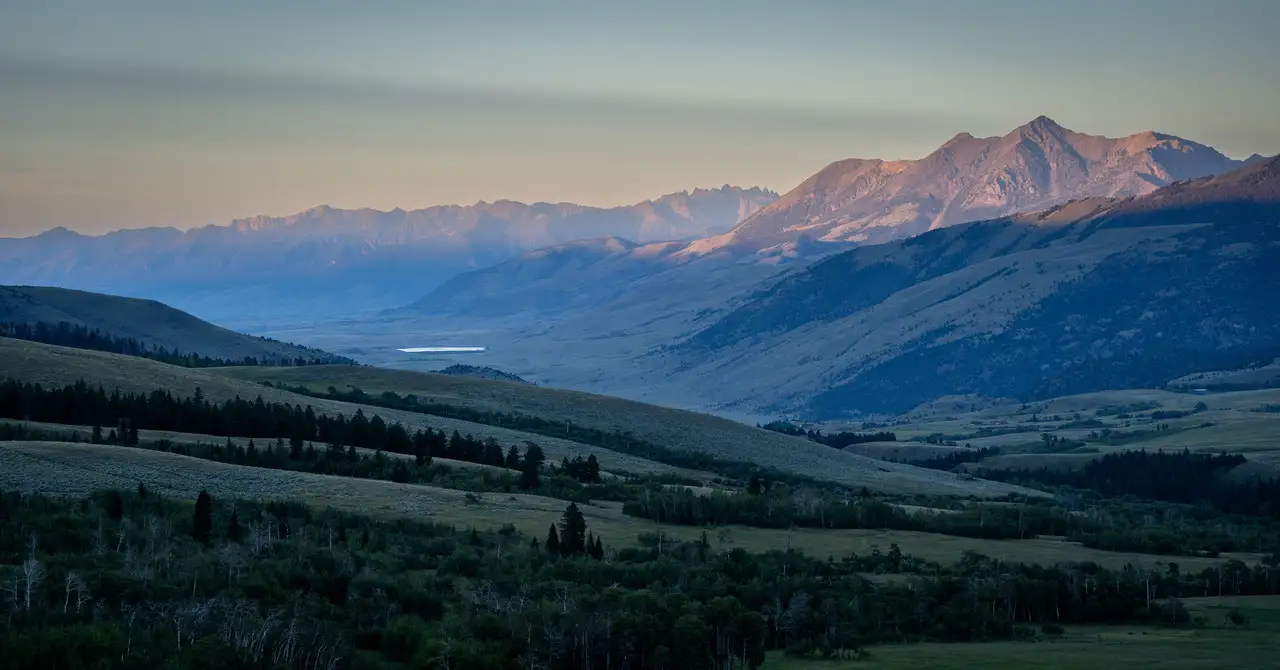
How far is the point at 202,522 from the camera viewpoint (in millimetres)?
86812

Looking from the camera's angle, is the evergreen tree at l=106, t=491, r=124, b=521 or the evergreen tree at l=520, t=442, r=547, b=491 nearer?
the evergreen tree at l=106, t=491, r=124, b=521

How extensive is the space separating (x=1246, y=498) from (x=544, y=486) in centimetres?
8476

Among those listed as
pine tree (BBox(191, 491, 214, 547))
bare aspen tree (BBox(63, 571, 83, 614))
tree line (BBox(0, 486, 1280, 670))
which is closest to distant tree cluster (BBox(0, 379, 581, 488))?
tree line (BBox(0, 486, 1280, 670))

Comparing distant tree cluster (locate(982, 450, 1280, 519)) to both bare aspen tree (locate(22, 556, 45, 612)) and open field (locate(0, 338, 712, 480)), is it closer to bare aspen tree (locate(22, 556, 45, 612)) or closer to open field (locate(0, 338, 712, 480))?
open field (locate(0, 338, 712, 480))

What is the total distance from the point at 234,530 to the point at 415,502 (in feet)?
76.5

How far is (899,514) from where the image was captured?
124 meters

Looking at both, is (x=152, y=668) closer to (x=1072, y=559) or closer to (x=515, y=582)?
(x=515, y=582)

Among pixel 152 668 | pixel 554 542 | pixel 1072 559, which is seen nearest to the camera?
pixel 152 668

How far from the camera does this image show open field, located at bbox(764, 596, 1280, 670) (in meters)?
69.2

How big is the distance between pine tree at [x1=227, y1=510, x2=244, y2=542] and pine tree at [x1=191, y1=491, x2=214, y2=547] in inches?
42.4

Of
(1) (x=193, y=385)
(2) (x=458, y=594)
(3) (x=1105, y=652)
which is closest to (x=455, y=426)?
(1) (x=193, y=385)

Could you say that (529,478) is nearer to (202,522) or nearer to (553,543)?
(553,543)

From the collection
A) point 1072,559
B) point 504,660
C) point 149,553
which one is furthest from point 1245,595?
point 149,553

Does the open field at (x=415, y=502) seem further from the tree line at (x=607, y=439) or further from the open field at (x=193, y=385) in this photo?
the tree line at (x=607, y=439)
